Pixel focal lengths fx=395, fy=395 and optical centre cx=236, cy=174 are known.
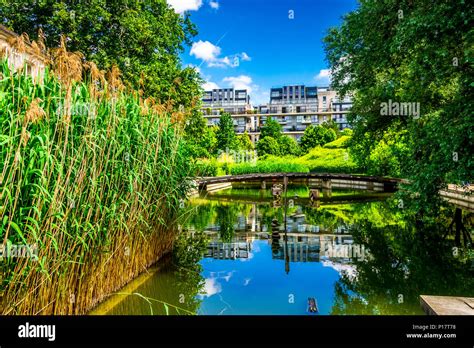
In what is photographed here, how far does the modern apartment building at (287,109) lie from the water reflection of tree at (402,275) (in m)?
42.5

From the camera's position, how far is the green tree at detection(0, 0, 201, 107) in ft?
49.2

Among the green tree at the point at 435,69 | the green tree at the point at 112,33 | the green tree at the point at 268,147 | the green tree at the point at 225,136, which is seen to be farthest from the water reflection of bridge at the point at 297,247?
the green tree at the point at 268,147

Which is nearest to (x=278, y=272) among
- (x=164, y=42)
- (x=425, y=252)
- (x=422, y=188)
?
(x=422, y=188)

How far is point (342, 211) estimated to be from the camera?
14.1 meters

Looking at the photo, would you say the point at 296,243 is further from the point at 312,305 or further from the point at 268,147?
the point at 268,147

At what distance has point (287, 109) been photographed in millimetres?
55656

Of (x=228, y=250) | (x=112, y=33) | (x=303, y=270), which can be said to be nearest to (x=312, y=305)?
(x=303, y=270)

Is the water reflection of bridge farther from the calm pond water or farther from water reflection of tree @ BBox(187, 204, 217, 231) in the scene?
water reflection of tree @ BBox(187, 204, 217, 231)

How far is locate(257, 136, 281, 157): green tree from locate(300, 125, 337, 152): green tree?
3.73 metres

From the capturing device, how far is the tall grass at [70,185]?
3018 millimetres

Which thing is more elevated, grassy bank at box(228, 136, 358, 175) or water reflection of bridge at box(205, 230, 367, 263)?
grassy bank at box(228, 136, 358, 175)

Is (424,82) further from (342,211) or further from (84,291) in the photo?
(342,211)

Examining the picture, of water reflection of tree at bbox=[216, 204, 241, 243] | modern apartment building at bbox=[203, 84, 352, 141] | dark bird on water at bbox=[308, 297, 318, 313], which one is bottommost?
dark bird on water at bbox=[308, 297, 318, 313]

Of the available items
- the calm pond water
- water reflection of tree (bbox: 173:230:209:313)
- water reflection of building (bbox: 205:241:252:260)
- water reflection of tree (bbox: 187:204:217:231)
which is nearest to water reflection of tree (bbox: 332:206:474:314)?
the calm pond water
